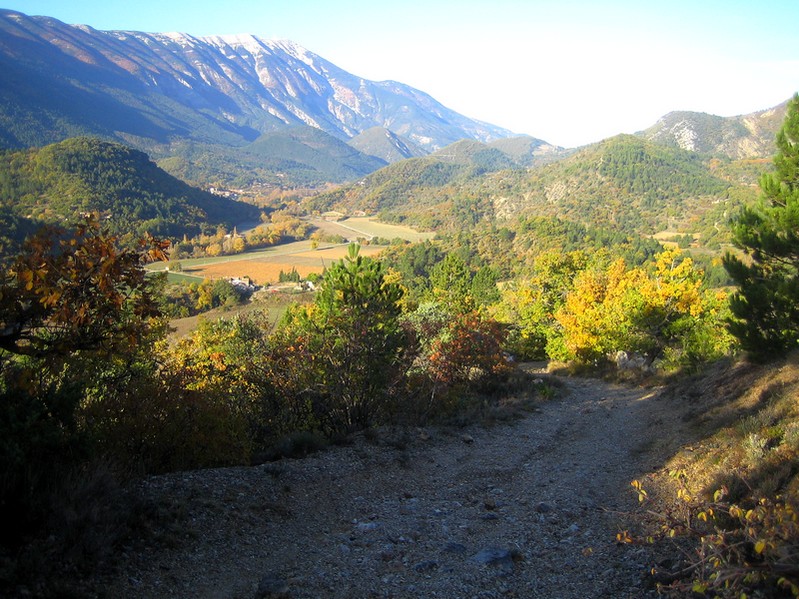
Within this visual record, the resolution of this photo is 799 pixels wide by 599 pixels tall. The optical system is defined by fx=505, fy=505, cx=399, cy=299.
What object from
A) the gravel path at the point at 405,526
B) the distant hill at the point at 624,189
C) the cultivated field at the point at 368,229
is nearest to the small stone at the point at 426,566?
the gravel path at the point at 405,526

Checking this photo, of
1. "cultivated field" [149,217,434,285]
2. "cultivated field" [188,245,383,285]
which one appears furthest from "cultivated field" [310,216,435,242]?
"cultivated field" [188,245,383,285]

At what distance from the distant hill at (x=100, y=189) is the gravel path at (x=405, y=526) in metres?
89.9

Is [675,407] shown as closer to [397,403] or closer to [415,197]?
[397,403]

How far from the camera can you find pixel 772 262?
39.4 feet

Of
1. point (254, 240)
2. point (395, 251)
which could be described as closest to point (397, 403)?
point (395, 251)

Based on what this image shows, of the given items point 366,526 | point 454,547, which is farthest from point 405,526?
point 454,547

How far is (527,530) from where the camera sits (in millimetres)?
6582

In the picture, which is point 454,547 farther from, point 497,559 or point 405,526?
point 405,526

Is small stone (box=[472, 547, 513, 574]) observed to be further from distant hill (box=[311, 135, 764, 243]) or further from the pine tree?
distant hill (box=[311, 135, 764, 243])

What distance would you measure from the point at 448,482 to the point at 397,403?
3866mm

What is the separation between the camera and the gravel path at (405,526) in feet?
16.6

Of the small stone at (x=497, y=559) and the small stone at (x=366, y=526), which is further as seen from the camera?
the small stone at (x=366, y=526)

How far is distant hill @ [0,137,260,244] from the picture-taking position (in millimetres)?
93750

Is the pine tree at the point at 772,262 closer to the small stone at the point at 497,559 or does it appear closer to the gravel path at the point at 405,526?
the gravel path at the point at 405,526
